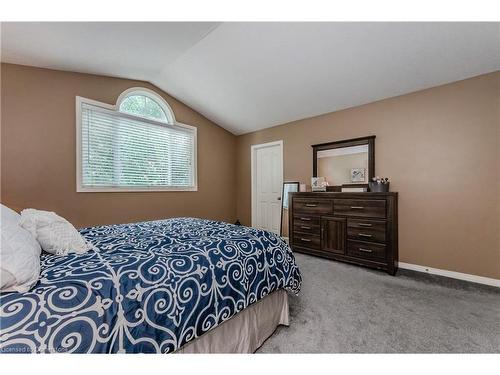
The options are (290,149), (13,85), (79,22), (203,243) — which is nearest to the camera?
(203,243)

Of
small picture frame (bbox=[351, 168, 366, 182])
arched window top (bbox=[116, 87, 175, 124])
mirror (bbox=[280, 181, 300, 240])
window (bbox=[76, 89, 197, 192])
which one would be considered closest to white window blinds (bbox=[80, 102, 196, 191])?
window (bbox=[76, 89, 197, 192])

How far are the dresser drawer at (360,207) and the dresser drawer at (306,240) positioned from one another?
527 mm

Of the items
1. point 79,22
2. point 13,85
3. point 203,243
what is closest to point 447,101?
point 203,243

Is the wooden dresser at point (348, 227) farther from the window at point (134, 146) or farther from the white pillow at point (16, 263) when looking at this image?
the white pillow at point (16, 263)

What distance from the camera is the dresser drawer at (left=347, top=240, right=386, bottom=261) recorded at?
2748mm

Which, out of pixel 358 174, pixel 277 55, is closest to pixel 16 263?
pixel 277 55

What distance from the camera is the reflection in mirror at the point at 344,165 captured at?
3.27m

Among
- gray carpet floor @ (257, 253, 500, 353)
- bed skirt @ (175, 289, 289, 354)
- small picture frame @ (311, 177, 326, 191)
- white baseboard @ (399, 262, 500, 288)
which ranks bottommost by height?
gray carpet floor @ (257, 253, 500, 353)

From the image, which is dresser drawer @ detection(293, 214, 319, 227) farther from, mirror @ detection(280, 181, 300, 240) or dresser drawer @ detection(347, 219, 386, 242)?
mirror @ detection(280, 181, 300, 240)

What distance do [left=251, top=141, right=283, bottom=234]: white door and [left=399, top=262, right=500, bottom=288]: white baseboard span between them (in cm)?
219

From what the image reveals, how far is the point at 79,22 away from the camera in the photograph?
200 cm

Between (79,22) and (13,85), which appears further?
(13,85)

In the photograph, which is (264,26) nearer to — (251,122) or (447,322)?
A: (251,122)

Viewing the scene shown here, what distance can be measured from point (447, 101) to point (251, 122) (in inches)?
116
